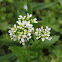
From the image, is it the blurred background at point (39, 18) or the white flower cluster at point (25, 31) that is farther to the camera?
the blurred background at point (39, 18)

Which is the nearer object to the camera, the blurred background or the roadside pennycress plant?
the roadside pennycress plant

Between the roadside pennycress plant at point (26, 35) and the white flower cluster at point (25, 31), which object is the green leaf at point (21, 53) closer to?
the roadside pennycress plant at point (26, 35)

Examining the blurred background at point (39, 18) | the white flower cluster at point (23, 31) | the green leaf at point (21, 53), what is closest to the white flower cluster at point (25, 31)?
the white flower cluster at point (23, 31)

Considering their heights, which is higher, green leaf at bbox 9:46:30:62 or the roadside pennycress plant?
the roadside pennycress plant

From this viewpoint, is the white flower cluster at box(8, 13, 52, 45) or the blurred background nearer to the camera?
the white flower cluster at box(8, 13, 52, 45)

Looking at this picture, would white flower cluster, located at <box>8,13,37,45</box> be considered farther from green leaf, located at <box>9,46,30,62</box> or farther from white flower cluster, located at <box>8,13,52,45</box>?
green leaf, located at <box>9,46,30,62</box>

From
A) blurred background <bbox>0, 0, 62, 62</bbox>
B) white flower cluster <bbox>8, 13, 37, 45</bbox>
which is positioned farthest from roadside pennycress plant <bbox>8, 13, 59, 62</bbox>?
blurred background <bbox>0, 0, 62, 62</bbox>

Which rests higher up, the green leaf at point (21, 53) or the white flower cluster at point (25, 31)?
the white flower cluster at point (25, 31)

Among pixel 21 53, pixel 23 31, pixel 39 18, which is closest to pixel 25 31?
pixel 23 31

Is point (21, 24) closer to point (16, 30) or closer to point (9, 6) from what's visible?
point (16, 30)

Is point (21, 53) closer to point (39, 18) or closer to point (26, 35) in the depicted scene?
point (26, 35)

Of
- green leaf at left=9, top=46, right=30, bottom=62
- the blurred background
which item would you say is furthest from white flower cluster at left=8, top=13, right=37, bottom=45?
the blurred background

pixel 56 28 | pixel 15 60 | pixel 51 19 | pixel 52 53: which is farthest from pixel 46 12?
pixel 15 60

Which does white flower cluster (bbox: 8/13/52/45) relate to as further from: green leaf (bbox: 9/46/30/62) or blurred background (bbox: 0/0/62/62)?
blurred background (bbox: 0/0/62/62)
